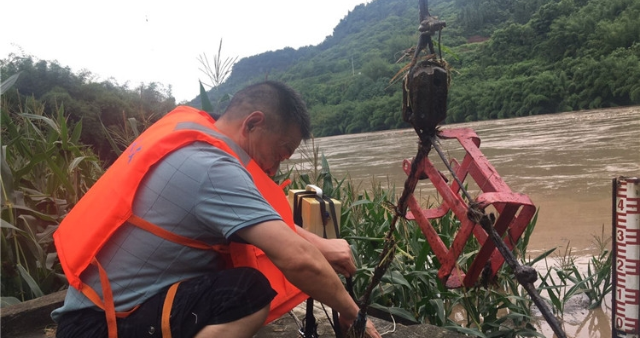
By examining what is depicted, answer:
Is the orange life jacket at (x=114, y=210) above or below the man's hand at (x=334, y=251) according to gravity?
above

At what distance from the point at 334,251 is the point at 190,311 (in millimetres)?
527

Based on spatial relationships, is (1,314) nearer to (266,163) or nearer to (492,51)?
(266,163)

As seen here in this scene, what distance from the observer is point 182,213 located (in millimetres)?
1386

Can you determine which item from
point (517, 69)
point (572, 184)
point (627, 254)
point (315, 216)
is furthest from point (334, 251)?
point (517, 69)

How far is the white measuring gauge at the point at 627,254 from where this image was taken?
109cm

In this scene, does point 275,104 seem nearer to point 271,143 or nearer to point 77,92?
point 271,143


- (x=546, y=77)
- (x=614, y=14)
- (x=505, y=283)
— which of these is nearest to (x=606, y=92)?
(x=546, y=77)

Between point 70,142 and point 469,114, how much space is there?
3727cm

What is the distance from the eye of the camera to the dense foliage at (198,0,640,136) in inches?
1240

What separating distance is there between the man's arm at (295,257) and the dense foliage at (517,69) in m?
22.6

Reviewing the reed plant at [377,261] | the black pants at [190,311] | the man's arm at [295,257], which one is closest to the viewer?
the man's arm at [295,257]

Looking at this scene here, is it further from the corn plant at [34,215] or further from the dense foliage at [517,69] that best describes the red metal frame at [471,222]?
the dense foliage at [517,69]

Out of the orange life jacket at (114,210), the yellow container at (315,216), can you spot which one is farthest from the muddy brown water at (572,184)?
the orange life jacket at (114,210)

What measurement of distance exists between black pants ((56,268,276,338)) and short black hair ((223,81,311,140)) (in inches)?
20.4
